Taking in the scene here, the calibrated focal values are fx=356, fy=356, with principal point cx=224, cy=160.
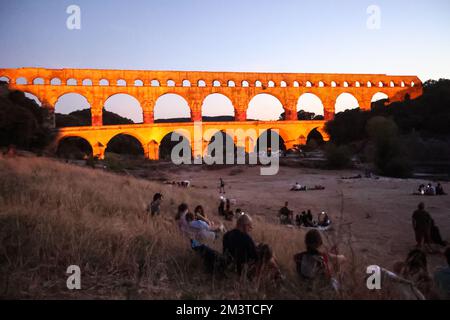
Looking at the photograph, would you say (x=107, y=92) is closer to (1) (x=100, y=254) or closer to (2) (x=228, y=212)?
(2) (x=228, y=212)

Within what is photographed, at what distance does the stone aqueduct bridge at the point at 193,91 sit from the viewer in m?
36.1

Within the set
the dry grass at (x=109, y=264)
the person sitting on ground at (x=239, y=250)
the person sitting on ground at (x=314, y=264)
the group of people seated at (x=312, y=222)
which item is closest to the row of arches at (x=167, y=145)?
the group of people seated at (x=312, y=222)

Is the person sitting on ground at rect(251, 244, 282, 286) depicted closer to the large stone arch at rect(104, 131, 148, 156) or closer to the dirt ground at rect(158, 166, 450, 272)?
the dirt ground at rect(158, 166, 450, 272)

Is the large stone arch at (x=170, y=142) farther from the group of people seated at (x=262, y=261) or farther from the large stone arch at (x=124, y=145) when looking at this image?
the group of people seated at (x=262, y=261)

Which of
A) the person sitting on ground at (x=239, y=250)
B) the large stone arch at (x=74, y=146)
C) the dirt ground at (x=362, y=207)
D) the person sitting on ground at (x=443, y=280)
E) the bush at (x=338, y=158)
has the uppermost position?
the large stone arch at (x=74, y=146)

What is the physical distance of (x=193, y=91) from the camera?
137 feet

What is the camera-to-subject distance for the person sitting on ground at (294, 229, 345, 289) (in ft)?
8.95

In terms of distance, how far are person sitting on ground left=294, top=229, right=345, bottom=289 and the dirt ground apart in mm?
223

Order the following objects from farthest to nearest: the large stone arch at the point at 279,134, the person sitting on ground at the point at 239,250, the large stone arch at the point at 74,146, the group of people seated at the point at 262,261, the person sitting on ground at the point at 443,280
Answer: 1. the large stone arch at the point at 279,134
2. the large stone arch at the point at 74,146
3. the person sitting on ground at the point at 443,280
4. the person sitting on ground at the point at 239,250
5. the group of people seated at the point at 262,261

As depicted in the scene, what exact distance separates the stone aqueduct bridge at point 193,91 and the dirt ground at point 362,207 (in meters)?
13.3

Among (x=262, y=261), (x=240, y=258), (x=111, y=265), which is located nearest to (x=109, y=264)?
(x=111, y=265)

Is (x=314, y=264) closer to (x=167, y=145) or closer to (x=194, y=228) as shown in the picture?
(x=194, y=228)
